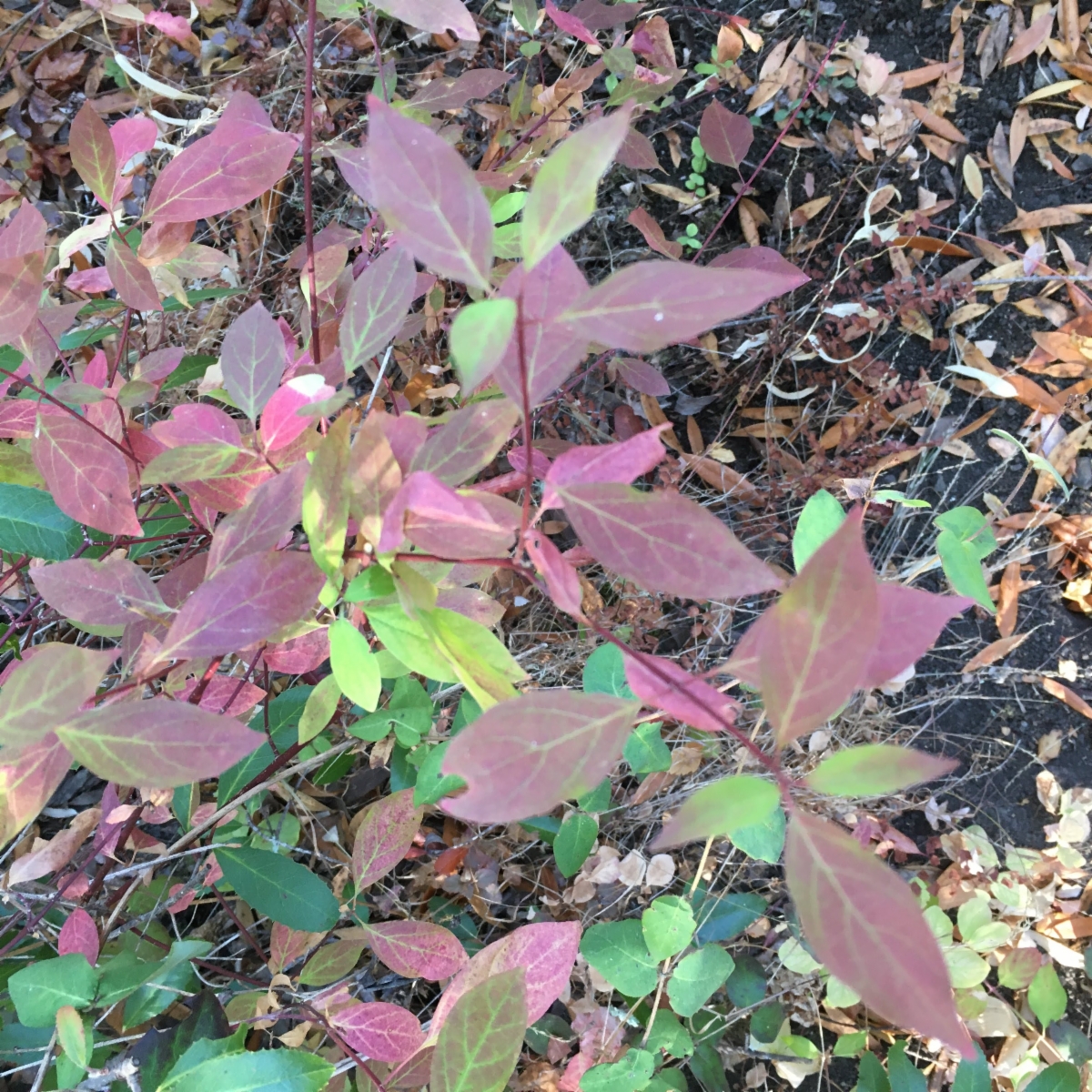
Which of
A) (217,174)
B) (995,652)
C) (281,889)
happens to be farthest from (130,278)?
(995,652)

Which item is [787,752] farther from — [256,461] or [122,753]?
[122,753]

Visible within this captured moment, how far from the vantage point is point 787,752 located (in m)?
1.56

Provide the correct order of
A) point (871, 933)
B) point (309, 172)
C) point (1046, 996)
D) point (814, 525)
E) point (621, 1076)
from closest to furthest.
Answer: point (871, 933)
point (814, 525)
point (309, 172)
point (621, 1076)
point (1046, 996)

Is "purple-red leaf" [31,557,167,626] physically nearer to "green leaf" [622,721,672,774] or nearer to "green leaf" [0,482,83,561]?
"green leaf" [0,482,83,561]

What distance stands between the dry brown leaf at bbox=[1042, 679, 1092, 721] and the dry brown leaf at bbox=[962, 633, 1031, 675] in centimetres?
11

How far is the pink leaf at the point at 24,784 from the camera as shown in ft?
1.78

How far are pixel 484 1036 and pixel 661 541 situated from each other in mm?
442

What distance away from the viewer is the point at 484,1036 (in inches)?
24.2

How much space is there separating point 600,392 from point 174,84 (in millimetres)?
1294

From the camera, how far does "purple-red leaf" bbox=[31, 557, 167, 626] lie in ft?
1.86

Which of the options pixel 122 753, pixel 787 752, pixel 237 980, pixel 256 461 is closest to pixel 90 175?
pixel 256 461

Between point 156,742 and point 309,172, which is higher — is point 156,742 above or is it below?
below

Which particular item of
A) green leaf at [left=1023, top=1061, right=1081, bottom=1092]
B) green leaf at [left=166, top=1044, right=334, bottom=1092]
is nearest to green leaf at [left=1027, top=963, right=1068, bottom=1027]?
green leaf at [left=1023, top=1061, right=1081, bottom=1092]

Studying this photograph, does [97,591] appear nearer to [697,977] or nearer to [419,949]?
[419,949]
